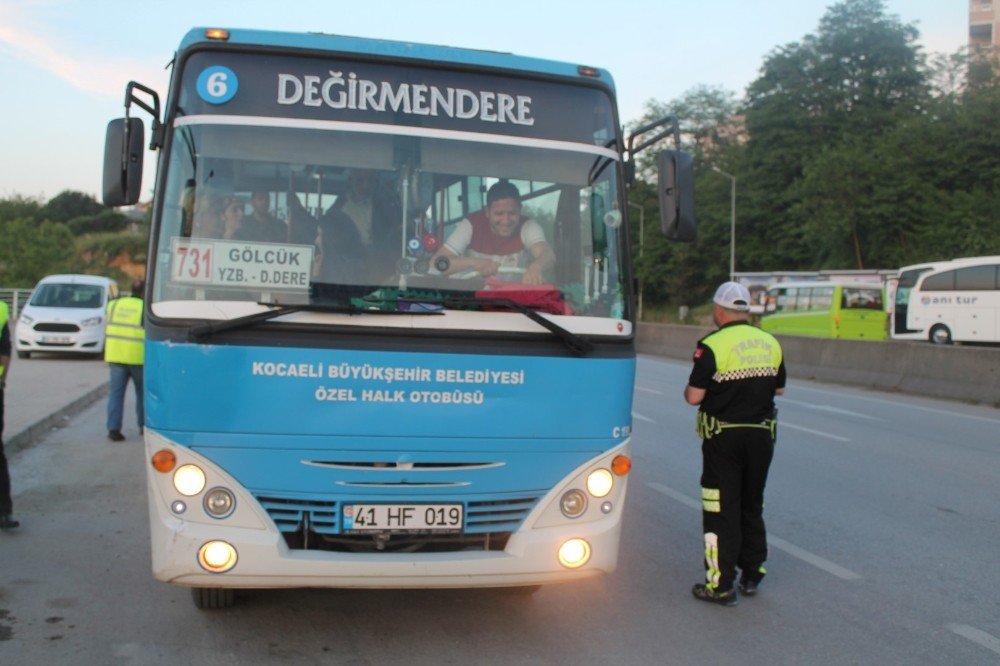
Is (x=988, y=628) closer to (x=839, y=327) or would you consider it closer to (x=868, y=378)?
(x=868, y=378)

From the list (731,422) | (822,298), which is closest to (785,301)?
(822,298)

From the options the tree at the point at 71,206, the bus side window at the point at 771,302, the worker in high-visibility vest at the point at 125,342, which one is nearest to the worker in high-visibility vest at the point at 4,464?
the worker in high-visibility vest at the point at 125,342

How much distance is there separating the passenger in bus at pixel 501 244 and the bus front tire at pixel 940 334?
30.8 m

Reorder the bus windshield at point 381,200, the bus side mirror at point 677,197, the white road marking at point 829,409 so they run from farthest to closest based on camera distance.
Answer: the white road marking at point 829,409
the bus side mirror at point 677,197
the bus windshield at point 381,200

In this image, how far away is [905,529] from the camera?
7602 millimetres

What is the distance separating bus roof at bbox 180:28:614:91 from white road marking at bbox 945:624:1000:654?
335cm

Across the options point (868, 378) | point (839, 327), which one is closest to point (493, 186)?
point (868, 378)

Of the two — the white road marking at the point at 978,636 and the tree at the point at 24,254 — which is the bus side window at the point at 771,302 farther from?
the tree at the point at 24,254

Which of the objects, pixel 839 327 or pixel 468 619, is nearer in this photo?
pixel 468 619

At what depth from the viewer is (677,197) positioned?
5391 mm

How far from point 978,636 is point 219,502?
12.6 feet

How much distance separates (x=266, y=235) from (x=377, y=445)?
3.66 ft

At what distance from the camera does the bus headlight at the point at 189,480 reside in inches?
177

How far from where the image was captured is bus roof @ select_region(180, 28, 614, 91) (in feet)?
16.1
